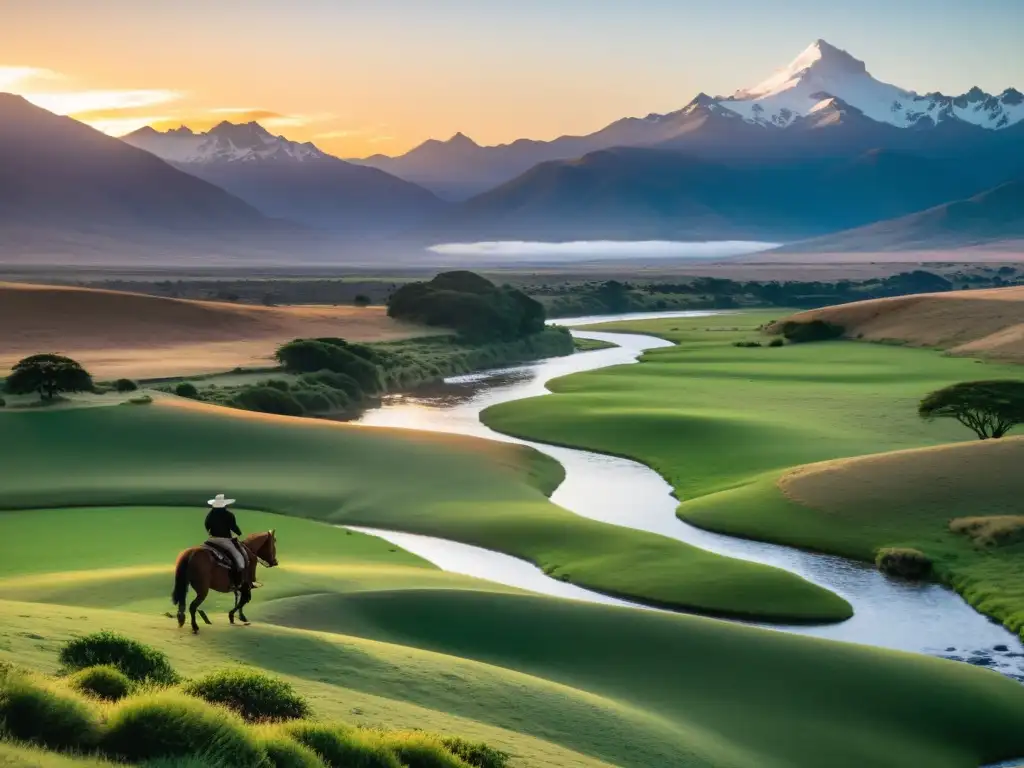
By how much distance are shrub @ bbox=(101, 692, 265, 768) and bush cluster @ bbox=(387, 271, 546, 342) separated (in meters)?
111

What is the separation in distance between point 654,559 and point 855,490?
1076 cm

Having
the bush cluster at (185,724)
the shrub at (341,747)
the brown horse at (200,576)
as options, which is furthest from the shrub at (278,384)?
the shrub at (341,747)

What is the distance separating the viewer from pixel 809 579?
3678 cm

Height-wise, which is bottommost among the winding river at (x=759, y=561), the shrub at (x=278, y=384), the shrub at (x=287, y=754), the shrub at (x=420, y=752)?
the winding river at (x=759, y=561)

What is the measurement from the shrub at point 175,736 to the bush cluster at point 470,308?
Result: 110920 millimetres

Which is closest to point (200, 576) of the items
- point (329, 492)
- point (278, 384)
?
point (329, 492)

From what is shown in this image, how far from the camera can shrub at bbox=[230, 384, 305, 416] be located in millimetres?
74312

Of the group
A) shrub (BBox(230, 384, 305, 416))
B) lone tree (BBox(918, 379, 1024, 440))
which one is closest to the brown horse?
lone tree (BBox(918, 379, 1024, 440))

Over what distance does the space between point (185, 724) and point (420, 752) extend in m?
3.23

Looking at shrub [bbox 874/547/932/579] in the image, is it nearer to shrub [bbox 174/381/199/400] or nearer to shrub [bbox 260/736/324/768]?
shrub [bbox 260/736/324/768]

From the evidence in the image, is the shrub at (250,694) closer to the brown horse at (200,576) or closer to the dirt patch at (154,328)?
the brown horse at (200,576)

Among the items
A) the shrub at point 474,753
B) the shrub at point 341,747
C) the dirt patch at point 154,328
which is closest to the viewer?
the shrub at point 341,747

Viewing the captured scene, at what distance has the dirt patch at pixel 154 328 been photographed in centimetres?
10375

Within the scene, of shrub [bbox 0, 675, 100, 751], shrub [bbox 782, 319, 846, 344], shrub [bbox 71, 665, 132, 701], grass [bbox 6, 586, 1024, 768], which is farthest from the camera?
shrub [bbox 782, 319, 846, 344]
